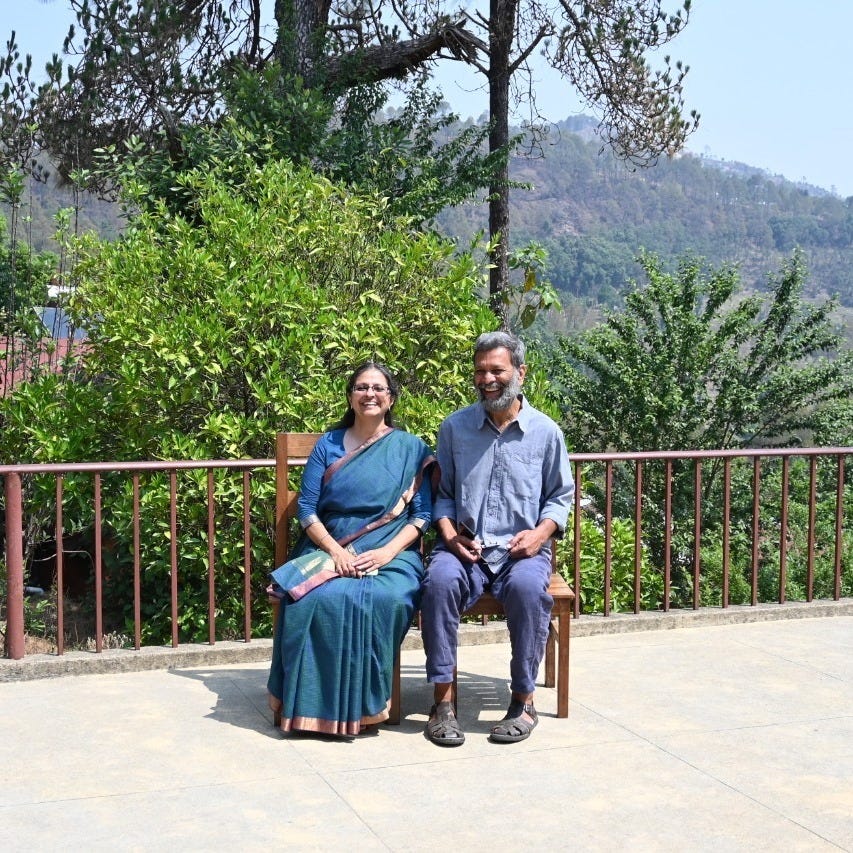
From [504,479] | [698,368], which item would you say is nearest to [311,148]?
[504,479]

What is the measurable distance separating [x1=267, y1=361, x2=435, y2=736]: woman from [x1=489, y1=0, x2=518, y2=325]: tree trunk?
908 centimetres

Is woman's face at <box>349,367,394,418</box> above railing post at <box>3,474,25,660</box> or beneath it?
above

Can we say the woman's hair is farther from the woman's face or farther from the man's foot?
the man's foot

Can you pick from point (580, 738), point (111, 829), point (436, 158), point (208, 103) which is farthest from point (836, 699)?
point (208, 103)

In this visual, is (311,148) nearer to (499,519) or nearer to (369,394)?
(369,394)

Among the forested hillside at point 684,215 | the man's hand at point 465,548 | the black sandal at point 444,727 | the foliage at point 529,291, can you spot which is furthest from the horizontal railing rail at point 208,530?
the forested hillside at point 684,215

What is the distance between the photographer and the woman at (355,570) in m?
3.57

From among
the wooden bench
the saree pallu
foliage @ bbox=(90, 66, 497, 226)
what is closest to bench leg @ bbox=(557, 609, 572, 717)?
the wooden bench

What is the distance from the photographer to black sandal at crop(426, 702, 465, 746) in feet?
11.6

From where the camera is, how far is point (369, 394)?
3855mm

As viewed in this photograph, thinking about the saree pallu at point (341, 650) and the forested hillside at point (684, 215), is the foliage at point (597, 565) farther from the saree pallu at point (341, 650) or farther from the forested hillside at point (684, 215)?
the forested hillside at point (684, 215)

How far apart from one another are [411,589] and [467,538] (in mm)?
267

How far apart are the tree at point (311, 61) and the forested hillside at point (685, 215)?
79.4 meters

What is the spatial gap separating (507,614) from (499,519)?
341 mm
